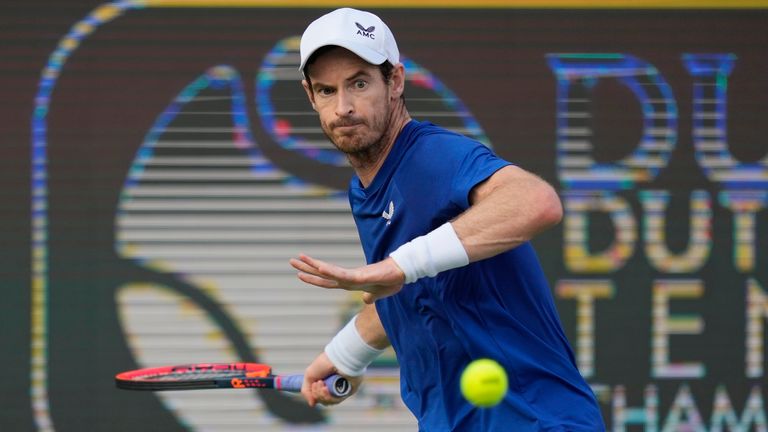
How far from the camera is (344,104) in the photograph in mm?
3154

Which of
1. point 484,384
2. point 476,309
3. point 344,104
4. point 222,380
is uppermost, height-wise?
point 344,104

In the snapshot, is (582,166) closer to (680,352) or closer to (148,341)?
(680,352)

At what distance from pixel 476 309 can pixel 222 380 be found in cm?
142

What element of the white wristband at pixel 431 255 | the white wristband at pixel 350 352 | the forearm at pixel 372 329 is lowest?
the white wristband at pixel 350 352

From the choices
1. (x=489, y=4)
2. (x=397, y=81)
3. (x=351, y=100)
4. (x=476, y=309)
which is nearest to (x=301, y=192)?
(x=489, y=4)

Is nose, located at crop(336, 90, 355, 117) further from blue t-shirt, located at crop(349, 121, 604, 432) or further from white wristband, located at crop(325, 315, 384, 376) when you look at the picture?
white wristband, located at crop(325, 315, 384, 376)

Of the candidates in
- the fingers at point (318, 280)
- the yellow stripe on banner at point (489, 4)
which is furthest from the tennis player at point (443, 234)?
the yellow stripe on banner at point (489, 4)

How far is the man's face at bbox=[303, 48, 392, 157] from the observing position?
10.4ft

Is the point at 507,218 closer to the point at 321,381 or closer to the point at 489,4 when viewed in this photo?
the point at 321,381

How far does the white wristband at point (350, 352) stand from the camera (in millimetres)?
3848

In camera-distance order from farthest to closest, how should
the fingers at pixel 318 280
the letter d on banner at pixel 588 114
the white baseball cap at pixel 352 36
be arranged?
1. the letter d on banner at pixel 588 114
2. the white baseball cap at pixel 352 36
3. the fingers at pixel 318 280

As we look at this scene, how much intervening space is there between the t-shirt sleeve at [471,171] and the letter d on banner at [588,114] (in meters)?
3.52

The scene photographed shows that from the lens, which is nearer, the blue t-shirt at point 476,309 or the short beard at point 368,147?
the blue t-shirt at point 476,309

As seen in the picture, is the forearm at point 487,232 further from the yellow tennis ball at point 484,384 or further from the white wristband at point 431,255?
the yellow tennis ball at point 484,384
